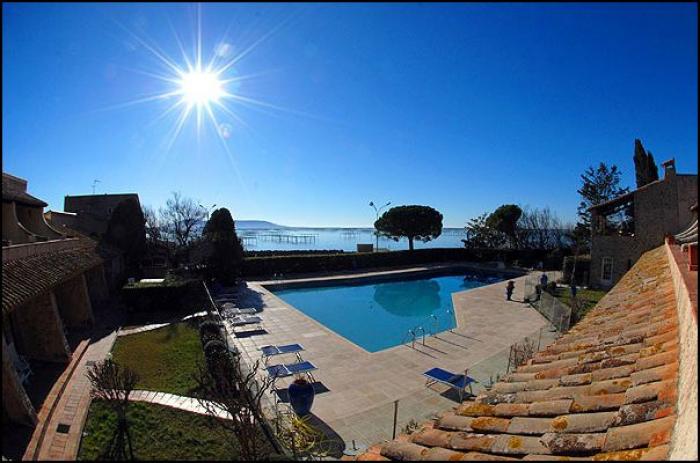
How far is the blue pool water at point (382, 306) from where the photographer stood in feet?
53.3

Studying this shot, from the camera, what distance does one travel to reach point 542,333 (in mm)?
13281

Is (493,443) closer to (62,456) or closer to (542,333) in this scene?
(62,456)

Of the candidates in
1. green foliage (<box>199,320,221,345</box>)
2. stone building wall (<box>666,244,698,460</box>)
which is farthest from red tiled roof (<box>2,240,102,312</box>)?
stone building wall (<box>666,244,698,460</box>)

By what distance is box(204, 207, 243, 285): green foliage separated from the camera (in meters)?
22.4

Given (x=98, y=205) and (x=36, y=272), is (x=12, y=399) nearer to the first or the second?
(x=36, y=272)

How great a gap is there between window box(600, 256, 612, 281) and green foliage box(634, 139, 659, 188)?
1149cm

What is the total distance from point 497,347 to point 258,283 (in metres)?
16.7

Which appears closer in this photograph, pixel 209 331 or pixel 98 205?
pixel 209 331

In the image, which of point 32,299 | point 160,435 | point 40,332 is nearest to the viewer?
point 160,435

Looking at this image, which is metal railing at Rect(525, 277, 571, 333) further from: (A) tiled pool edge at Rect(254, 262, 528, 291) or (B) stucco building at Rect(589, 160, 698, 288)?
(A) tiled pool edge at Rect(254, 262, 528, 291)

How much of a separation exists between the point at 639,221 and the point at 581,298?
4.66 metres

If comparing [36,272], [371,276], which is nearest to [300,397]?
[36,272]

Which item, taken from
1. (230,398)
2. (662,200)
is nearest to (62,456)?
(230,398)

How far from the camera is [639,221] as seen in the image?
16.2 m
